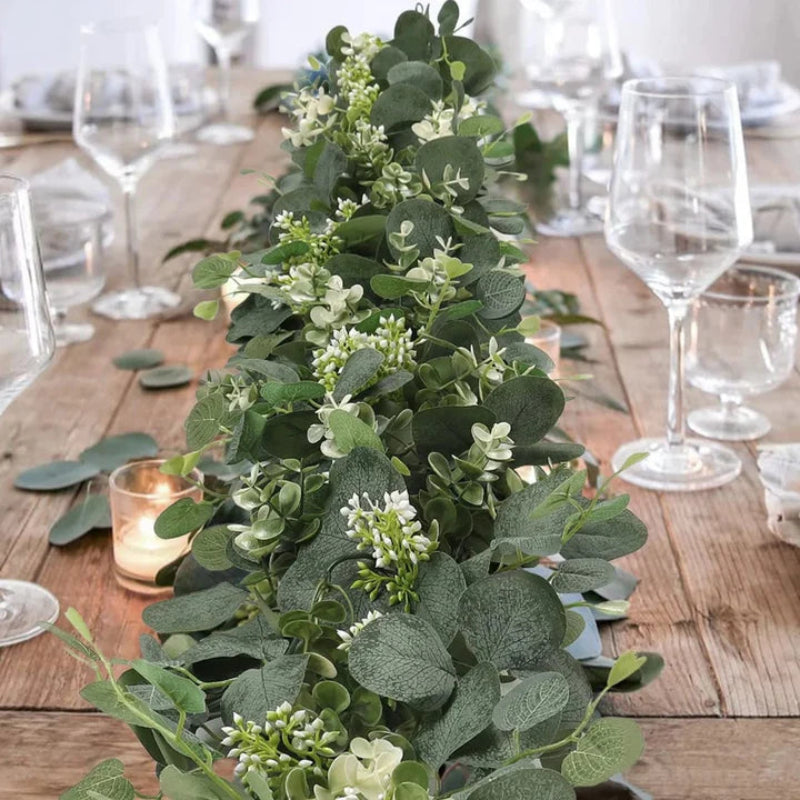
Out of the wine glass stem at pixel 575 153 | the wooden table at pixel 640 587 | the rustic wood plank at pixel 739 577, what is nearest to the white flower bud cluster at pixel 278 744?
the wooden table at pixel 640 587

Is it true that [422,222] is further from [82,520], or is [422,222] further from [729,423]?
[729,423]

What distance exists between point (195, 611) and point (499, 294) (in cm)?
24

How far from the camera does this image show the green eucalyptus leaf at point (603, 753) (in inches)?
17.8

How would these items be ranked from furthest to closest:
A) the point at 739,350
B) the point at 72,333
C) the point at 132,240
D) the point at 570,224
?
the point at 570,224, the point at 132,240, the point at 72,333, the point at 739,350

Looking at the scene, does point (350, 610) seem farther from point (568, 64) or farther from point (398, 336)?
point (568, 64)

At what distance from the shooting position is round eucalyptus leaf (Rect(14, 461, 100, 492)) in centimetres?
105

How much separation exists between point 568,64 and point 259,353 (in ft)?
4.14

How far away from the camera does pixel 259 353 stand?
785mm

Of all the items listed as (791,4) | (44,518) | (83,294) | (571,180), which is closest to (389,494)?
(44,518)

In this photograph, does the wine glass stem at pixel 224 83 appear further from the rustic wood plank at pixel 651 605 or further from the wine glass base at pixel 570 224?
the rustic wood plank at pixel 651 605

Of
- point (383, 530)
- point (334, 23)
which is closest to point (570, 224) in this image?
point (383, 530)

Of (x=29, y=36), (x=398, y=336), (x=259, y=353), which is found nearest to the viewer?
(x=398, y=336)

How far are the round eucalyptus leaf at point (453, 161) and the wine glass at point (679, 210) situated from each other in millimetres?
248

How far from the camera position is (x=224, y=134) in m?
2.31
